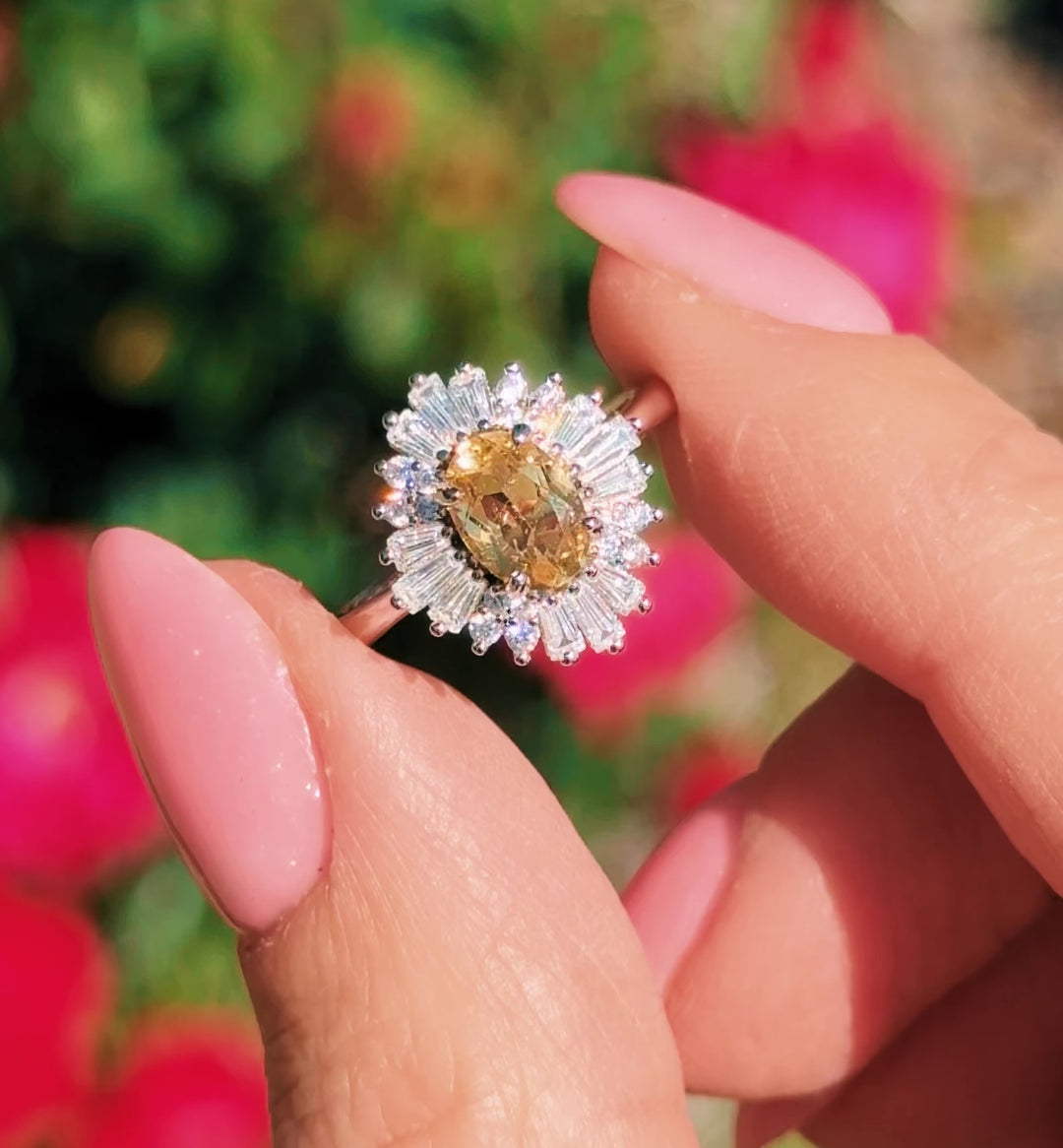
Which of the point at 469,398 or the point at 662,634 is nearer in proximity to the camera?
the point at 469,398

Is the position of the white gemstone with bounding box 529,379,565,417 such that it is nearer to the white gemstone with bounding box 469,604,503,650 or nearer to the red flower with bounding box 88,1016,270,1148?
the white gemstone with bounding box 469,604,503,650

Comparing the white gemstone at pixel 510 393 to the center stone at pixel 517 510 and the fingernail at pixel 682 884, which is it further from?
the fingernail at pixel 682 884

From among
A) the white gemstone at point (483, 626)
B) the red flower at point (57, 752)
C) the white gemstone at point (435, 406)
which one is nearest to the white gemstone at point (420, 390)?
the white gemstone at point (435, 406)

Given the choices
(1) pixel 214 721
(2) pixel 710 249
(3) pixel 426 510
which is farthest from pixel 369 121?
(1) pixel 214 721

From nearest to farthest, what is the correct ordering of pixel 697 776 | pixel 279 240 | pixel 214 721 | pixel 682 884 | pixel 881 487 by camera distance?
1. pixel 214 721
2. pixel 881 487
3. pixel 682 884
4. pixel 279 240
5. pixel 697 776

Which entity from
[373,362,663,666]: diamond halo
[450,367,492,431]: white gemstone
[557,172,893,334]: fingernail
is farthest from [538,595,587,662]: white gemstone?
[557,172,893,334]: fingernail

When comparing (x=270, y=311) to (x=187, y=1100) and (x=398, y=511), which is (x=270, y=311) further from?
(x=187, y=1100)

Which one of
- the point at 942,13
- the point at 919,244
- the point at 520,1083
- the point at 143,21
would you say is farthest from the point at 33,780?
the point at 942,13
